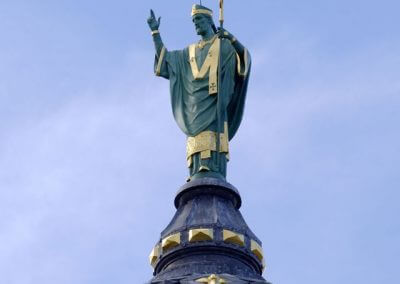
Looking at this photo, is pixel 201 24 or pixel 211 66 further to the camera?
pixel 201 24

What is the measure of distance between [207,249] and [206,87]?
143 inches

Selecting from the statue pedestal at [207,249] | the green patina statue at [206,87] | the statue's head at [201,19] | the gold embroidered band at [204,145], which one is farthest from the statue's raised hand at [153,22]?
the statue pedestal at [207,249]

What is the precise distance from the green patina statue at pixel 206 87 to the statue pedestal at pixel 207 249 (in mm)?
1041

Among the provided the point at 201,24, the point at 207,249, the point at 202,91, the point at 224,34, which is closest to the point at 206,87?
the point at 202,91

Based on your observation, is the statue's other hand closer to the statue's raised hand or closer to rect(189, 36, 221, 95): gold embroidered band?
rect(189, 36, 221, 95): gold embroidered band

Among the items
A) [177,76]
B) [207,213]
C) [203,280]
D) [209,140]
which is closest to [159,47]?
[177,76]

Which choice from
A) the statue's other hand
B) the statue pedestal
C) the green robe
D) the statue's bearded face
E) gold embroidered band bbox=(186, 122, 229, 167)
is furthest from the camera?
the statue's bearded face

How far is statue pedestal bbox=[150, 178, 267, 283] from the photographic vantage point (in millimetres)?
20750

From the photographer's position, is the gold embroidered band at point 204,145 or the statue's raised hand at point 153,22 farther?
the statue's raised hand at point 153,22

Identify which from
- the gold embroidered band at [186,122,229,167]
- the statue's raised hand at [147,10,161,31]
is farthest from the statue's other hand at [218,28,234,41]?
the gold embroidered band at [186,122,229,167]

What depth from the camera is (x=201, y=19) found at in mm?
24266

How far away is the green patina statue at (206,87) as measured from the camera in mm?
22719

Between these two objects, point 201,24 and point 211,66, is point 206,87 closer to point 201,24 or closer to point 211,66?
point 211,66

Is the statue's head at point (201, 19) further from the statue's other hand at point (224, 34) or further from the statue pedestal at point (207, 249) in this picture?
the statue pedestal at point (207, 249)
